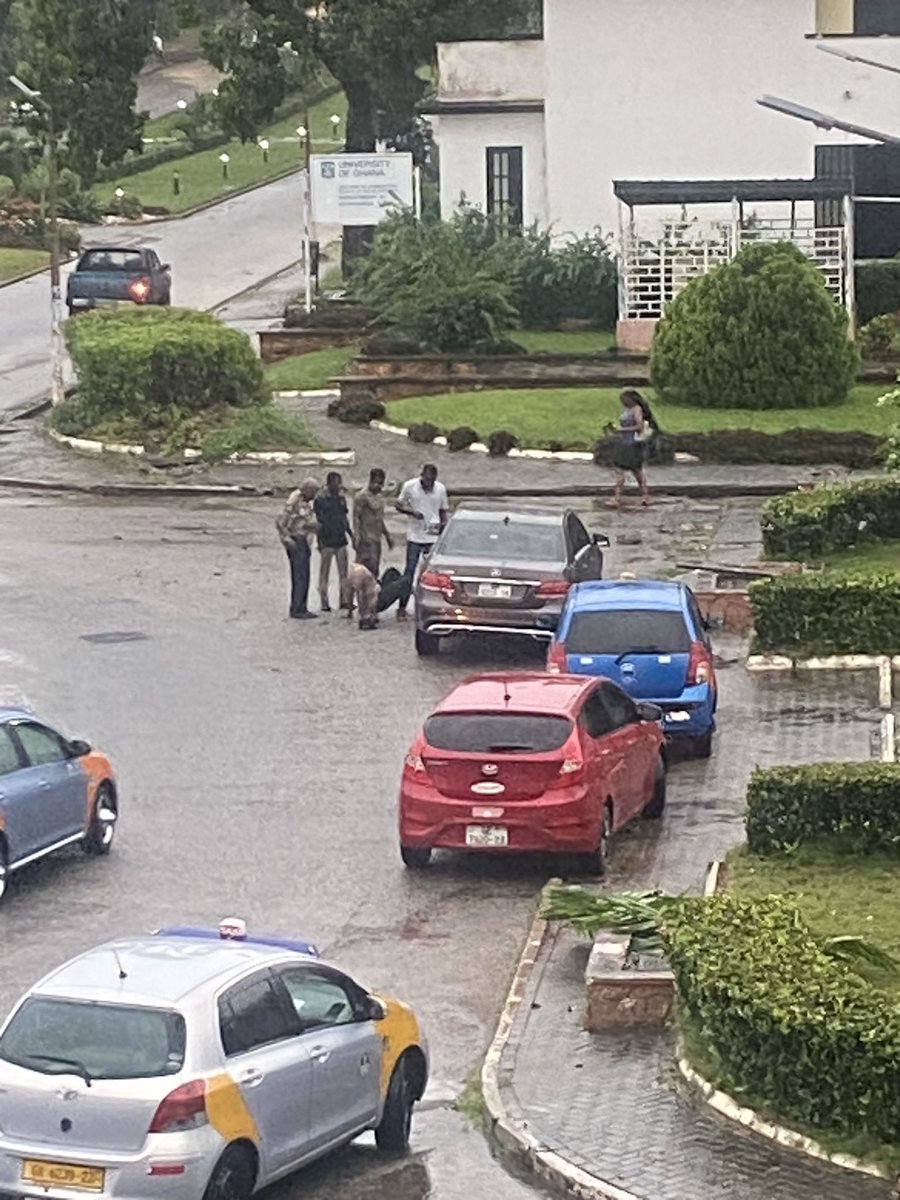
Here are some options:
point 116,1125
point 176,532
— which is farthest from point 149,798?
point 176,532

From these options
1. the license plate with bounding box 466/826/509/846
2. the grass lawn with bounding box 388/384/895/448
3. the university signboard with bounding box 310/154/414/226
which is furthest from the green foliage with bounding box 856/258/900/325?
the license plate with bounding box 466/826/509/846

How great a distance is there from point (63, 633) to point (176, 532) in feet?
21.0

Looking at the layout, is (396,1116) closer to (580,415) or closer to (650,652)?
(650,652)

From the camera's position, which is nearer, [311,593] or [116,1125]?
[116,1125]

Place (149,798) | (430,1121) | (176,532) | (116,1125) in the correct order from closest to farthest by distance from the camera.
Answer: (116,1125) < (430,1121) < (149,798) < (176,532)

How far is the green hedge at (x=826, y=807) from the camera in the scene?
66.8ft

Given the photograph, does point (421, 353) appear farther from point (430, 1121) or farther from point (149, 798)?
point (430, 1121)

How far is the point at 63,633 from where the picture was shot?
31344 mm

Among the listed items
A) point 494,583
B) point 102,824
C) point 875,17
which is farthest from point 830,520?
point 875,17

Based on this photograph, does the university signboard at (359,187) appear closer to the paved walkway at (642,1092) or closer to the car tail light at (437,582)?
the car tail light at (437,582)

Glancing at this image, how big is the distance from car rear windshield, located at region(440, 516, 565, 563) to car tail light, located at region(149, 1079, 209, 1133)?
17179 mm

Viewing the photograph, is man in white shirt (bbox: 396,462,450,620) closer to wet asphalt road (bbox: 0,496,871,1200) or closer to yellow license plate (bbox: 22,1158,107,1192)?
wet asphalt road (bbox: 0,496,871,1200)

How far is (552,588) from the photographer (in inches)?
1180

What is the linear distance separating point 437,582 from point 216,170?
6102 cm
